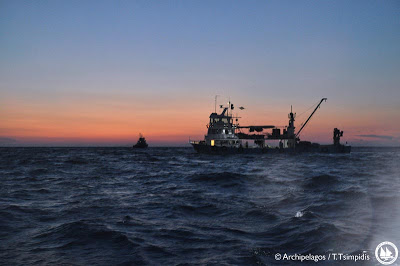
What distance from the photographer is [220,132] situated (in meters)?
106

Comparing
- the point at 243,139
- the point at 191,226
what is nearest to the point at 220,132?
the point at 243,139

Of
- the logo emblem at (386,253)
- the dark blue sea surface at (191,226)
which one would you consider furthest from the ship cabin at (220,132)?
the logo emblem at (386,253)

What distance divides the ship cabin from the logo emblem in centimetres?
9396

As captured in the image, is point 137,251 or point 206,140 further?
point 206,140

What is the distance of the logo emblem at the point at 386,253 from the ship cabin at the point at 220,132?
93962mm

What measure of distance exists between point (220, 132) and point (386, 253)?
9634 cm

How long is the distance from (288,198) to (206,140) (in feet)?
282

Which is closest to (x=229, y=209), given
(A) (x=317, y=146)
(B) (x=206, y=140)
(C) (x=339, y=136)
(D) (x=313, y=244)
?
(D) (x=313, y=244)

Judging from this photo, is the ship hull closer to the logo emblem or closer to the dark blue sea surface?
the dark blue sea surface

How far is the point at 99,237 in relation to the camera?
12156mm

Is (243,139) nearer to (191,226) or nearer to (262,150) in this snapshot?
(262,150)

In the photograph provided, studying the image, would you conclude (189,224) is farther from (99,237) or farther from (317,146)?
(317,146)

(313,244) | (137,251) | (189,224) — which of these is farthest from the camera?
(189,224)

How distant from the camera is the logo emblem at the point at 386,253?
957 centimetres
